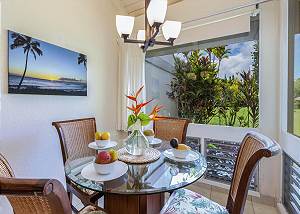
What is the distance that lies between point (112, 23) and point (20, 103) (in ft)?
6.28

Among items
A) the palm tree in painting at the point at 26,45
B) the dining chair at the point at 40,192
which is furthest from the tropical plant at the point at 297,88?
the palm tree in painting at the point at 26,45

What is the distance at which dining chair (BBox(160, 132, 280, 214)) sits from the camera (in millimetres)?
1001

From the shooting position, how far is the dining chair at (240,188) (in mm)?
1001

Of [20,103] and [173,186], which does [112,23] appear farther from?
[173,186]

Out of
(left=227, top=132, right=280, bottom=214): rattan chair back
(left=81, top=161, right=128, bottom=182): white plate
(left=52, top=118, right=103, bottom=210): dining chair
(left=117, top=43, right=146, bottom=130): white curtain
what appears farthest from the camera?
(left=117, top=43, right=146, bottom=130): white curtain

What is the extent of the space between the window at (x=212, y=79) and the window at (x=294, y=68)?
0.47m

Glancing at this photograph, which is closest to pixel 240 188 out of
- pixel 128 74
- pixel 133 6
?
pixel 128 74

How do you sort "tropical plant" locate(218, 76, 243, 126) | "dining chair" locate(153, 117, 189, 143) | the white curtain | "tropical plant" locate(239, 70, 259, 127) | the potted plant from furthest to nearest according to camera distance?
the white curtain < "tropical plant" locate(218, 76, 243, 126) < "tropical plant" locate(239, 70, 259, 127) < "dining chair" locate(153, 117, 189, 143) < the potted plant

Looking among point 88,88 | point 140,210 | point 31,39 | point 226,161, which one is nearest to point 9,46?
point 31,39

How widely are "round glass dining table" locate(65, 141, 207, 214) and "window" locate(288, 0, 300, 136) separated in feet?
3.24

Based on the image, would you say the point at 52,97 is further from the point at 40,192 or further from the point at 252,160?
the point at 252,160

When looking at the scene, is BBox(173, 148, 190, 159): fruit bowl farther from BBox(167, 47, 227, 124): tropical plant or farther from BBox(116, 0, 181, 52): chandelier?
BBox(167, 47, 227, 124): tropical plant

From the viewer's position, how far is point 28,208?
2.07ft

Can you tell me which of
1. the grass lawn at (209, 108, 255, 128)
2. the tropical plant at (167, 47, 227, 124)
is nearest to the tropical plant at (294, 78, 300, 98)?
the grass lawn at (209, 108, 255, 128)
